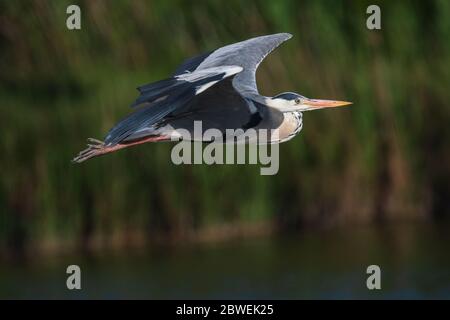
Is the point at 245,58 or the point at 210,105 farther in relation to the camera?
the point at 245,58

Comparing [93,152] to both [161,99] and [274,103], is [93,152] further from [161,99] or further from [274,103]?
[274,103]

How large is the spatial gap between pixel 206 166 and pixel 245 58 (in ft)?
14.7

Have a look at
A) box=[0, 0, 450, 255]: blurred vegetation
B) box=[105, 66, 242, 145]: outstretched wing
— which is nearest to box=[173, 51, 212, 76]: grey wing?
box=[105, 66, 242, 145]: outstretched wing

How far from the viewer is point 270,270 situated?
14656mm

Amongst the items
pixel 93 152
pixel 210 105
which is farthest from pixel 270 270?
pixel 210 105

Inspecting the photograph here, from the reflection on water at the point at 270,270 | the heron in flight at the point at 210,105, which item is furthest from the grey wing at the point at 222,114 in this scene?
the reflection on water at the point at 270,270

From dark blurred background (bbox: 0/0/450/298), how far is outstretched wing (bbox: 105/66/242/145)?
5339mm

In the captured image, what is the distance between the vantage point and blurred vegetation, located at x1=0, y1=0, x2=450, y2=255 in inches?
543

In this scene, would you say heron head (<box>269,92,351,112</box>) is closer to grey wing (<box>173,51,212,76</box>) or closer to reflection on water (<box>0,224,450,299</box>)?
grey wing (<box>173,51,212,76</box>)

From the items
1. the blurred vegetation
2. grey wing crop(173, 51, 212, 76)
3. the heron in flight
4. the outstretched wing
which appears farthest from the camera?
the blurred vegetation

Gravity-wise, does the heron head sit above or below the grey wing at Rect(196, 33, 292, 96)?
below

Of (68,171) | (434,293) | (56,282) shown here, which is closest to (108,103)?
(68,171)

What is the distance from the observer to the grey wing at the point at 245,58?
9.56m

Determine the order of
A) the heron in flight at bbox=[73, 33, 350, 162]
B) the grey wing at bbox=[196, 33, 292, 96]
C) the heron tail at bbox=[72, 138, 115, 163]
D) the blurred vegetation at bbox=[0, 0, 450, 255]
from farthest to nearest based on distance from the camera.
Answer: the blurred vegetation at bbox=[0, 0, 450, 255], the grey wing at bbox=[196, 33, 292, 96], the heron tail at bbox=[72, 138, 115, 163], the heron in flight at bbox=[73, 33, 350, 162]
